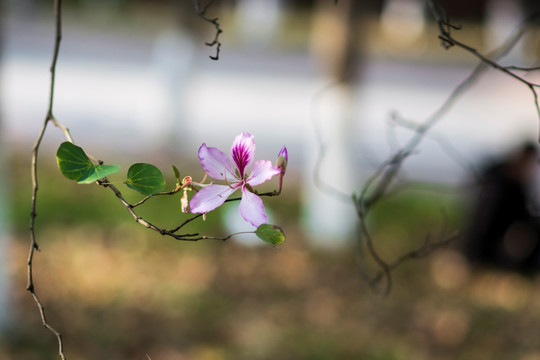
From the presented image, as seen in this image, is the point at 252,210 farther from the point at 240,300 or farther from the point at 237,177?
the point at 240,300

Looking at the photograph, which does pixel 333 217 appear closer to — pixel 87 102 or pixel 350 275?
pixel 350 275

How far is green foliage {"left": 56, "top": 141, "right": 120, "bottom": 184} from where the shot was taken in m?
0.75

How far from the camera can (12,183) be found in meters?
6.14

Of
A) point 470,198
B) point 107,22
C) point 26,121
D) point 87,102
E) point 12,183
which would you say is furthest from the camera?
point 107,22

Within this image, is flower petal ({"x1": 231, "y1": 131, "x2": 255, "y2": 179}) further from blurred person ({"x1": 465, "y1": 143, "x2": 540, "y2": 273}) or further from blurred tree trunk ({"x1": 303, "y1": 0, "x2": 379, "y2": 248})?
blurred person ({"x1": 465, "y1": 143, "x2": 540, "y2": 273})

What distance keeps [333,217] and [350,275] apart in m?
0.51

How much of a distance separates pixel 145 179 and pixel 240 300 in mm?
3393

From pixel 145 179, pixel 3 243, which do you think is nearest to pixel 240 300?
pixel 3 243

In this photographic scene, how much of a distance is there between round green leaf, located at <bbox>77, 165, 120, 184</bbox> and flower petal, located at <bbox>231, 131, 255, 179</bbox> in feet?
0.46

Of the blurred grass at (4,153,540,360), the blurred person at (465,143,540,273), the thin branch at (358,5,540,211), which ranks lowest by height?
the blurred grass at (4,153,540,360)

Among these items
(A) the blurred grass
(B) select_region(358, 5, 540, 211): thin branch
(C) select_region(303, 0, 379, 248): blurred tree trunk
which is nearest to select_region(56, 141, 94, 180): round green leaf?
(B) select_region(358, 5, 540, 211): thin branch

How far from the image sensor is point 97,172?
2.47ft

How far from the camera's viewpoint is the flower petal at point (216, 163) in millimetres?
701

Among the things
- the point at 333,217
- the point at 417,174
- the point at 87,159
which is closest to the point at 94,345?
the point at 333,217
